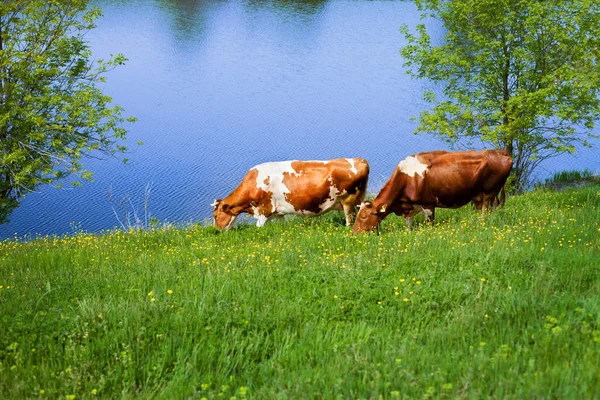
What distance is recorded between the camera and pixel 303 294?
7.66 m

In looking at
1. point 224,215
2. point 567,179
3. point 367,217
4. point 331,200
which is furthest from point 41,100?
point 567,179

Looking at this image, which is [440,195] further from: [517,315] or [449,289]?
[517,315]

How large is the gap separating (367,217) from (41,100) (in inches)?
353

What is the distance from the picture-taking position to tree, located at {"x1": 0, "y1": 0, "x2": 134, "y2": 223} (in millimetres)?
16109

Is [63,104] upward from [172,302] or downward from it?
upward

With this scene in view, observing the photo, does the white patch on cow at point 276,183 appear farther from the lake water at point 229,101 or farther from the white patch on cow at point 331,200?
the lake water at point 229,101

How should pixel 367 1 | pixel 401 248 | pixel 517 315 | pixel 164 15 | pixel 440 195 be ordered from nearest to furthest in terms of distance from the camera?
pixel 517 315, pixel 401 248, pixel 440 195, pixel 164 15, pixel 367 1

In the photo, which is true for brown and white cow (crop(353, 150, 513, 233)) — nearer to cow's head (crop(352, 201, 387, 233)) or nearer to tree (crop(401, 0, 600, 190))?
cow's head (crop(352, 201, 387, 233))

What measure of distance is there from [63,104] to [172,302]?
11173 mm

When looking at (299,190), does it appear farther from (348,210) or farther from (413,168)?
(413,168)

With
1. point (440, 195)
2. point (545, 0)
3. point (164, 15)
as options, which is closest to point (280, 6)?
point (164, 15)

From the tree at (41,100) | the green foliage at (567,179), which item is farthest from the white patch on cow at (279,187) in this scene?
the green foliage at (567,179)

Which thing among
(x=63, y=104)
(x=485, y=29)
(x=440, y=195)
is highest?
(x=485, y=29)

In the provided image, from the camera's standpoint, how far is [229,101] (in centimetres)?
3800
